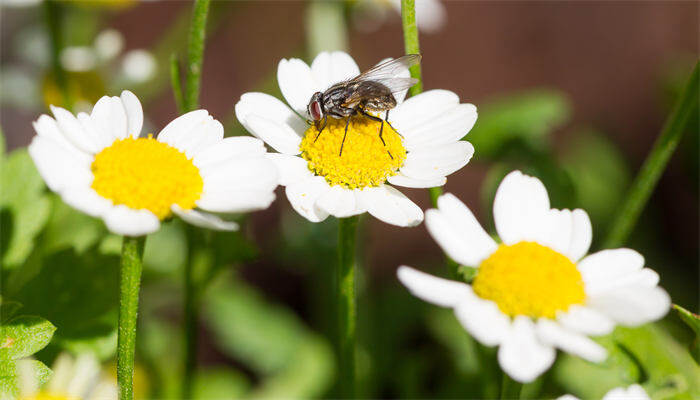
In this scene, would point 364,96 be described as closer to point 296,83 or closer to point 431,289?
point 296,83

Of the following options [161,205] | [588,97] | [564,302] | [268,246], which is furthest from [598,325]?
[588,97]

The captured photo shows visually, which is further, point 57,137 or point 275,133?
point 275,133

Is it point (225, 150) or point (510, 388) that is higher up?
point (225, 150)

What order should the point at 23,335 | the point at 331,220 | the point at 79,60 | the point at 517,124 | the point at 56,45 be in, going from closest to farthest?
1. the point at 23,335
2. the point at 56,45
3. the point at 517,124
4. the point at 79,60
5. the point at 331,220

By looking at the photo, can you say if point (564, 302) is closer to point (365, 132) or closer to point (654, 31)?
point (365, 132)

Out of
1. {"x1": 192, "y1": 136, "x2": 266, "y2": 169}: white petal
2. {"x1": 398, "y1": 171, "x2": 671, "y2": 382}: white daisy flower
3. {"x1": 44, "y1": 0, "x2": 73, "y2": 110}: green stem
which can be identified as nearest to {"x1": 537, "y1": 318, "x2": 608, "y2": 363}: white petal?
{"x1": 398, "y1": 171, "x2": 671, "y2": 382}: white daisy flower

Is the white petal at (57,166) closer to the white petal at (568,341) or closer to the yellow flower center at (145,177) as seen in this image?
the yellow flower center at (145,177)

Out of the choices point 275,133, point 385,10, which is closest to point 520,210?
point 275,133
